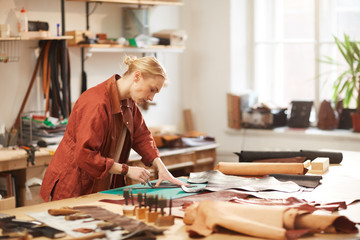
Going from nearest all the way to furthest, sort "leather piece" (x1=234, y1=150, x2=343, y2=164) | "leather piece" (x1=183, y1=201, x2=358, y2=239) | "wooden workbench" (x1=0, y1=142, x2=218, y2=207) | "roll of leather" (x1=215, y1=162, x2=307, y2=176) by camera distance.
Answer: "leather piece" (x1=183, y1=201, x2=358, y2=239) < "roll of leather" (x1=215, y1=162, x2=307, y2=176) < "leather piece" (x1=234, y1=150, x2=343, y2=164) < "wooden workbench" (x1=0, y1=142, x2=218, y2=207)

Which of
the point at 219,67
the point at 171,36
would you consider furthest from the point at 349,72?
the point at 171,36

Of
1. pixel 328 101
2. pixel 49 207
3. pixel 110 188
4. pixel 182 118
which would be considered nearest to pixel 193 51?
pixel 182 118

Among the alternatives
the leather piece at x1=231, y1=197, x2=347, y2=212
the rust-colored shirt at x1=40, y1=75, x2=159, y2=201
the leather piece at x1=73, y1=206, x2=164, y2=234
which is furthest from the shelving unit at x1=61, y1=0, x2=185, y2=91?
the leather piece at x1=231, y1=197, x2=347, y2=212

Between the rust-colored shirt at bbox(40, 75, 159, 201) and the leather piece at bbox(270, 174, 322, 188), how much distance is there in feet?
2.59

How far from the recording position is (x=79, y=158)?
306 cm

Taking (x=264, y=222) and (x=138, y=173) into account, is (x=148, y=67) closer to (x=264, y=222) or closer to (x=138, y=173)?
(x=138, y=173)

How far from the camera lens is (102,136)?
316cm

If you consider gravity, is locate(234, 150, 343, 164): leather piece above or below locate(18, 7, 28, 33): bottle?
below

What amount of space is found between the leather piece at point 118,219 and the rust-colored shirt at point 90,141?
0.39 meters

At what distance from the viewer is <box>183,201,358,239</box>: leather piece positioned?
2301 mm

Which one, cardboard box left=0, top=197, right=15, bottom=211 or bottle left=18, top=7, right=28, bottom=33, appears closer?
cardboard box left=0, top=197, right=15, bottom=211

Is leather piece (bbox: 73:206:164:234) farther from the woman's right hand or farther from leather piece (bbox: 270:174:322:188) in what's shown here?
leather piece (bbox: 270:174:322:188)

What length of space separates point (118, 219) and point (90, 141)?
26.0 inches

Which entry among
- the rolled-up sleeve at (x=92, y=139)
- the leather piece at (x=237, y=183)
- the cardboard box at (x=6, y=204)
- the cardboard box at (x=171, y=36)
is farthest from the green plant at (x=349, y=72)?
the cardboard box at (x=6, y=204)
